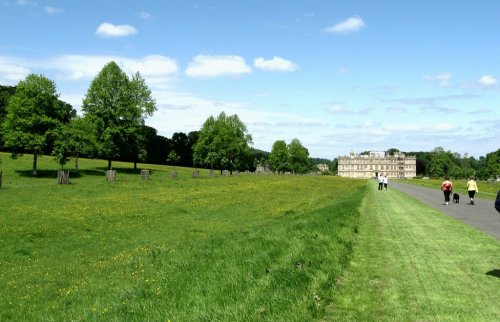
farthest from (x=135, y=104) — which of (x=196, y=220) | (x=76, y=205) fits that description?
(x=196, y=220)

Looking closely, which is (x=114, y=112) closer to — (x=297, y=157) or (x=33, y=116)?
(x=33, y=116)

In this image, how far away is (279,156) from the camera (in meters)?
162

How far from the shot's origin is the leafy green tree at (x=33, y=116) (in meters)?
57.4

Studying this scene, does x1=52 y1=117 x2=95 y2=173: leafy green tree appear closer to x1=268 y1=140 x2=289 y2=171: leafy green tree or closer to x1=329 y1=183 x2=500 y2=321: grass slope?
x1=329 y1=183 x2=500 y2=321: grass slope

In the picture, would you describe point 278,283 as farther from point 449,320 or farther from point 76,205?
point 76,205

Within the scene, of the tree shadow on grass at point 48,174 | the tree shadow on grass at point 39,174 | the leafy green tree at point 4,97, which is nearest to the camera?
the tree shadow on grass at point 39,174

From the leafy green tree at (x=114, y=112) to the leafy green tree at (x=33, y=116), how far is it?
9158 mm

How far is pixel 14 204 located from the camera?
89.1 ft

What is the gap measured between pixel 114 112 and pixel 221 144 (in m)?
35.8

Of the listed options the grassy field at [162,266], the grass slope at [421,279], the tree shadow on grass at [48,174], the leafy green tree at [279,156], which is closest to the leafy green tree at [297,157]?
the leafy green tree at [279,156]

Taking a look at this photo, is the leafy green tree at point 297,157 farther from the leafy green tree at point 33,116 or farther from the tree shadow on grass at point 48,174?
the leafy green tree at point 33,116

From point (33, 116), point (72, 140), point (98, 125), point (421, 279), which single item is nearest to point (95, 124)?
point (98, 125)

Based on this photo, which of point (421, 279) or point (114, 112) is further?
point (114, 112)

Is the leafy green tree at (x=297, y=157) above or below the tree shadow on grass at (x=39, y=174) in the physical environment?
above
